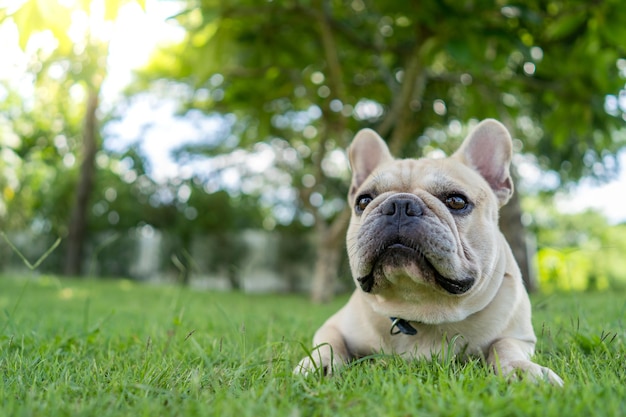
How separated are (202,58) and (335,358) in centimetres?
351

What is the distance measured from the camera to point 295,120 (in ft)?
48.5

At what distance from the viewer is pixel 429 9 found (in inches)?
197

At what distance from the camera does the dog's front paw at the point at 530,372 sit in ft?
6.12

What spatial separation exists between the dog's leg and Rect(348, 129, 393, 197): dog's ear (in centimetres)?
136

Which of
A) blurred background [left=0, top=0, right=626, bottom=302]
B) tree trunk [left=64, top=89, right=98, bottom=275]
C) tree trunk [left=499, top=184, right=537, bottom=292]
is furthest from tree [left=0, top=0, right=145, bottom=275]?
tree trunk [left=64, top=89, right=98, bottom=275]

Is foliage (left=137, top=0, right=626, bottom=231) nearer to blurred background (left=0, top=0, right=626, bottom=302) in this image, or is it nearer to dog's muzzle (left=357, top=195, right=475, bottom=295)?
blurred background (left=0, top=0, right=626, bottom=302)

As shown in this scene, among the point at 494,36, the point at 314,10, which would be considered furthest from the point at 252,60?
the point at 494,36

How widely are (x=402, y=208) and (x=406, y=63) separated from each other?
575cm

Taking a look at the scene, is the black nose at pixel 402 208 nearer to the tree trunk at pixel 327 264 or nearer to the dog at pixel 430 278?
the dog at pixel 430 278

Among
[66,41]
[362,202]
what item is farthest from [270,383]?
[66,41]

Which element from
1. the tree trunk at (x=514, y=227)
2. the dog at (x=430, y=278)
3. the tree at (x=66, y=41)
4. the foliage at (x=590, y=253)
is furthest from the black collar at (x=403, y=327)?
the tree trunk at (x=514, y=227)

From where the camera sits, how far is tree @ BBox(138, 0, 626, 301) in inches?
201

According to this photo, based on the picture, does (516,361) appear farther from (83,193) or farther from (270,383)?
(83,193)

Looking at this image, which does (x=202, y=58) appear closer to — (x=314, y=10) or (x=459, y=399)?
(x=314, y=10)
